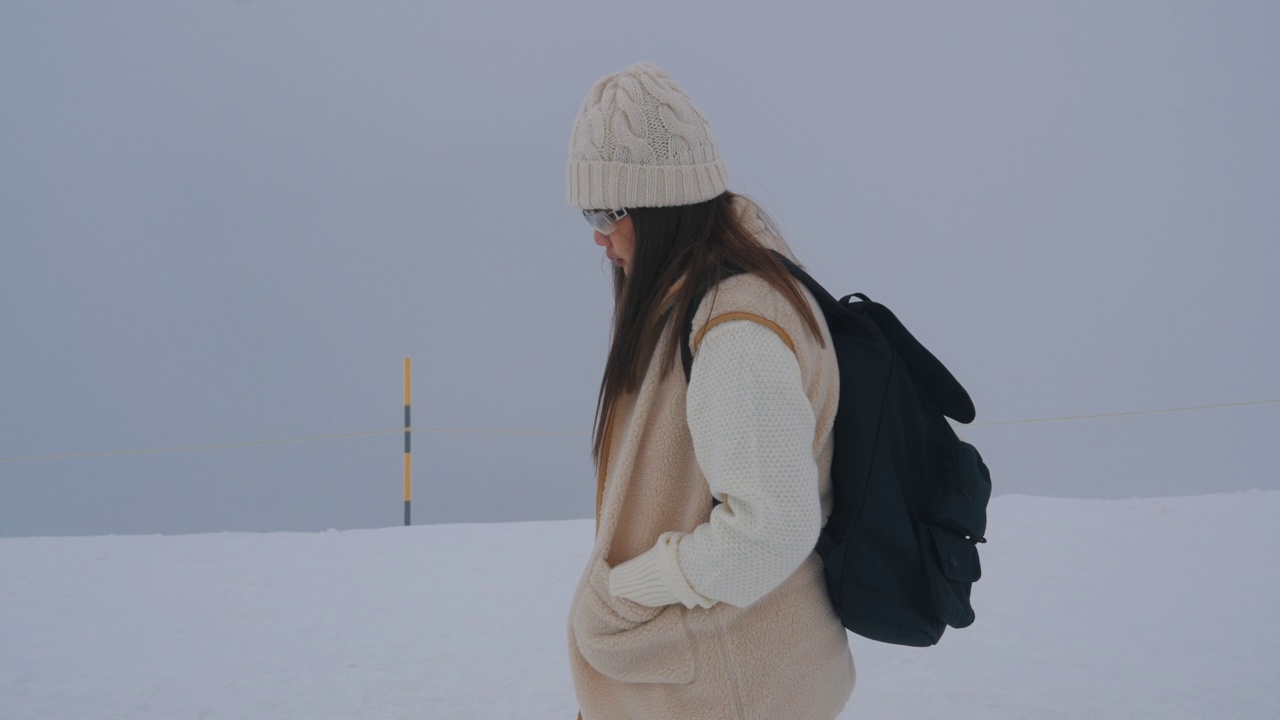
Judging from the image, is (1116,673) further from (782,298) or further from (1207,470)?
(1207,470)

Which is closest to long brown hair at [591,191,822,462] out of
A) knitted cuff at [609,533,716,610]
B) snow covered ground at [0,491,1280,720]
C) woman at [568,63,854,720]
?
woman at [568,63,854,720]

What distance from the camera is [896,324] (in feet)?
3.78

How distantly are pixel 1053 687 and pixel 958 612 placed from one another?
1.62m

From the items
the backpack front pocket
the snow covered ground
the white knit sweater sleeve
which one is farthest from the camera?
the snow covered ground

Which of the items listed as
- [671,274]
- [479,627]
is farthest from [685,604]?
[479,627]

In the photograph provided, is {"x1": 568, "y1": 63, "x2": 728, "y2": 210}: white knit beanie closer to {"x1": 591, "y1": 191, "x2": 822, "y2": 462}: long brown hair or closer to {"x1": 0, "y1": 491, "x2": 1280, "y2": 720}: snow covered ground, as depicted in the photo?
{"x1": 591, "y1": 191, "x2": 822, "y2": 462}: long brown hair

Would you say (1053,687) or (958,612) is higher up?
(958,612)

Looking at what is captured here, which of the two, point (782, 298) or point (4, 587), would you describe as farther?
point (4, 587)

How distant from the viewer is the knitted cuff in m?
1.06

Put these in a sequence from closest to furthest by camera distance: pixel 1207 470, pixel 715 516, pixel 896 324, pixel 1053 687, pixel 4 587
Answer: pixel 715 516 < pixel 896 324 < pixel 1053 687 < pixel 4 587 < pixel 1207 470

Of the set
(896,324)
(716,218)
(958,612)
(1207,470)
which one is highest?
(716,218)

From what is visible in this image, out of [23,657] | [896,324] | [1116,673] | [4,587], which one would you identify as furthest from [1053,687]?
[4,587]

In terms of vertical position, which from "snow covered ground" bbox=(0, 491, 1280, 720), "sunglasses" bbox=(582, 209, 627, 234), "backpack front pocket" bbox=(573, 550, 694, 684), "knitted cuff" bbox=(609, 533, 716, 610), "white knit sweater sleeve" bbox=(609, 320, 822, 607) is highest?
"sunglasses" bbox=(582, 209, 627, 234)

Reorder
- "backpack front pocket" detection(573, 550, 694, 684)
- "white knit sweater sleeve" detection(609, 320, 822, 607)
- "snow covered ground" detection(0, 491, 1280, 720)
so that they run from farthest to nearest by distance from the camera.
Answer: "snow covered ground" detection(0, 491, 1280, 720) < "backpack front pocket" detection(573, 550, 694, 684) < "white knit sweater sleeve" detection(609, 320, 822, 607)
